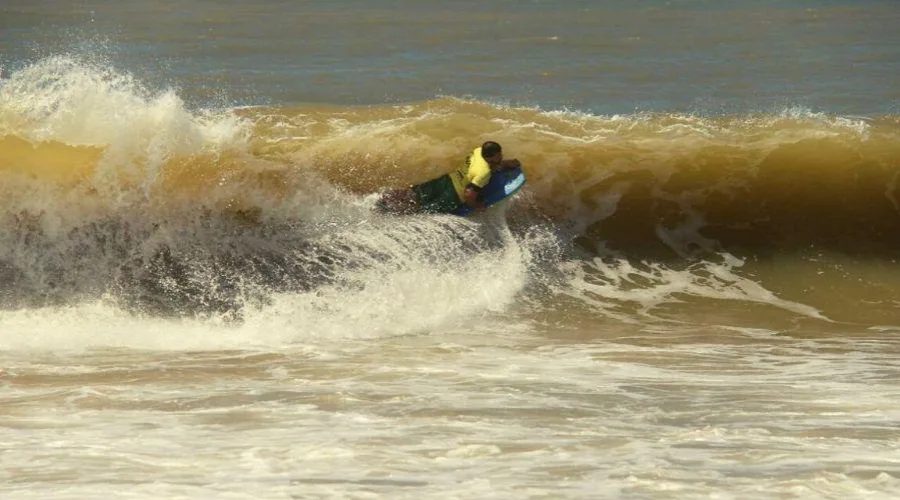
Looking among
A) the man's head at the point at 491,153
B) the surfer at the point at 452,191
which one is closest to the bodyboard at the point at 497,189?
the surfer at the point at 452,191

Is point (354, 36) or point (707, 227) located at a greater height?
point (354, 36)

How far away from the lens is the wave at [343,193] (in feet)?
46.5

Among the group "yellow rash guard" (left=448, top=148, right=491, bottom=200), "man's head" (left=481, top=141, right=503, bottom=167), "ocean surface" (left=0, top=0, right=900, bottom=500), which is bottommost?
"ocean surface" (left=0, top=0, right=900, bottom=500)

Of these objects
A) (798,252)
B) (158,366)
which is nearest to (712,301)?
(798,252)

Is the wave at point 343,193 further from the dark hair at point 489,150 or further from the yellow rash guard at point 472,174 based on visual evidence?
the dark hair at point 489,150

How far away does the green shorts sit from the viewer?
1439cm

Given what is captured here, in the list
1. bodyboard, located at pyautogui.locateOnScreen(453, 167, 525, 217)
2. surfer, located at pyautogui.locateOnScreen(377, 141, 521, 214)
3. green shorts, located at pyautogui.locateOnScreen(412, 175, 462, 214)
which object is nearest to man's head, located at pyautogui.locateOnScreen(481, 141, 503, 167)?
surfer, located at pyautogui.locateOnScreen(377, 141, 521, 214)

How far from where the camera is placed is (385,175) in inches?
675

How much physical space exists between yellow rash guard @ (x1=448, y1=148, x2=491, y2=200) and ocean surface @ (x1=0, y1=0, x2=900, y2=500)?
402 mm

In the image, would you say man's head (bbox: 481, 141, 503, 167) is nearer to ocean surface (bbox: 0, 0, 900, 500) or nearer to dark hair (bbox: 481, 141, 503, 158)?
dark hair (bbox: 481, 141, 503, 158)

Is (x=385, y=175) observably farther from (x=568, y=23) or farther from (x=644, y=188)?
(x=568, y=23)

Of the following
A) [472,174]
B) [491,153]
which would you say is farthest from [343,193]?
[491,153]

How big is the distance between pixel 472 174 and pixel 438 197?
43cm

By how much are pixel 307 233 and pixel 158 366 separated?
428 cm
